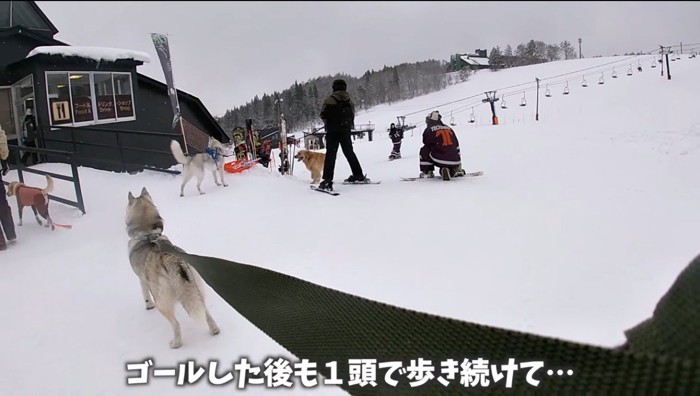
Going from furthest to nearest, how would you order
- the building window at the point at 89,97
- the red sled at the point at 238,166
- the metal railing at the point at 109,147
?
the building window at the point at 89,97, the metal railing at the point at 109,147, the red sled at the point at 238,166

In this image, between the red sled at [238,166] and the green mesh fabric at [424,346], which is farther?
the red sled at [238,166]

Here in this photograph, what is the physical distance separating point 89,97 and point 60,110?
0.95 metres

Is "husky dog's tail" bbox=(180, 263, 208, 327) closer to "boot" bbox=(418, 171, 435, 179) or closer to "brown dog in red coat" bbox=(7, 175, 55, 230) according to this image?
"brown dog in red coat" bbox=(7, 175, 55, 230)

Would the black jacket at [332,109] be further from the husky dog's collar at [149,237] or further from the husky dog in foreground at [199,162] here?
the husky dog's collar at [149,237]

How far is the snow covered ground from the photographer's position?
292 cm

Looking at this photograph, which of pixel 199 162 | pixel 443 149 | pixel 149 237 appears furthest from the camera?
pixel 199 162

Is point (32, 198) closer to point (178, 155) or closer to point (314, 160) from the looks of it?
point (178, 155)

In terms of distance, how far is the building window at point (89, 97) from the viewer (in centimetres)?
1201

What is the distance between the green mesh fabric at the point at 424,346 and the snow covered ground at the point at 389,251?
1.00 meters

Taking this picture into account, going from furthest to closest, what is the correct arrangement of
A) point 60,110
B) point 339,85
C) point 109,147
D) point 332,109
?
point 60,110 < point 109,147 < point 339,85 < point 332,109

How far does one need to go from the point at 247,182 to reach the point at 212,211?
2.40m

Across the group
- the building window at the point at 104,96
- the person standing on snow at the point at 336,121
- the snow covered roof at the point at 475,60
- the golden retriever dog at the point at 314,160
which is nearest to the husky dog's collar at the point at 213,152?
the golden retriever dog at the point at 314,160

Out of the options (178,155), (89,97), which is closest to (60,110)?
(89,97)

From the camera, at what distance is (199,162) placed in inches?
343
